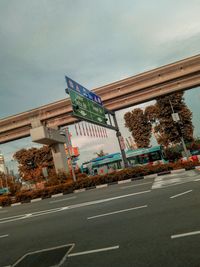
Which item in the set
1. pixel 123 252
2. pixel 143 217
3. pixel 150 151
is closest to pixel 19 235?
pixel 143 217

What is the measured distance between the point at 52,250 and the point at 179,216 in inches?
131

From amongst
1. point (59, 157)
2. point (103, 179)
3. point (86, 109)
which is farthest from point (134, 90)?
point (59, 157)

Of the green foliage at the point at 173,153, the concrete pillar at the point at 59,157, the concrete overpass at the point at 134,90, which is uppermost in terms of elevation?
the concrete overpass at the point at 134,90

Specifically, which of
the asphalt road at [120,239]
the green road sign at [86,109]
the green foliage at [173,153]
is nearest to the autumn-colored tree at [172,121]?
the green foliage at [173,153]

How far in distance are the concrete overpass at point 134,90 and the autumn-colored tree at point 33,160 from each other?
37568mm

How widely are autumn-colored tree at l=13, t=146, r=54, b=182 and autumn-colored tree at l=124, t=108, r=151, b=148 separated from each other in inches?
1004

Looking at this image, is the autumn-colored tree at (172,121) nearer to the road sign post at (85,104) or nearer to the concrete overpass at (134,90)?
the concrete overpass at (134,90)

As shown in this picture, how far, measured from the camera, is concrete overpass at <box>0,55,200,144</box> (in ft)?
85.5

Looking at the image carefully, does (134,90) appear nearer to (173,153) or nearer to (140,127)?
(173,153)

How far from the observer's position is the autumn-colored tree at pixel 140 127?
52.9 meters

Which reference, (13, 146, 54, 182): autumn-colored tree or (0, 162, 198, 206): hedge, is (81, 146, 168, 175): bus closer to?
(0, 162, 198, 206): hedge

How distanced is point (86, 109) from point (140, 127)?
33944 mm

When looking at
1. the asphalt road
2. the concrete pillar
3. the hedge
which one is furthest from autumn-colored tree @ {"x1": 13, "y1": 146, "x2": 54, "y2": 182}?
the asphalt road

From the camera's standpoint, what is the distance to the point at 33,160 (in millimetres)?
69812
